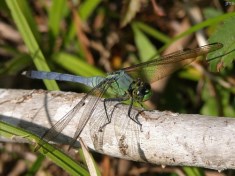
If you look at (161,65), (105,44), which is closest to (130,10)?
(161,65)

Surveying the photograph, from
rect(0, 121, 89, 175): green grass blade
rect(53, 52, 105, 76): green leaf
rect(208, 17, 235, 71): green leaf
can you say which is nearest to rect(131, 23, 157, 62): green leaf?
rect(53, 52, 105, 76): green leaf

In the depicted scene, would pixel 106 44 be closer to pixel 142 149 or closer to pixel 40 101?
pixel 40 101

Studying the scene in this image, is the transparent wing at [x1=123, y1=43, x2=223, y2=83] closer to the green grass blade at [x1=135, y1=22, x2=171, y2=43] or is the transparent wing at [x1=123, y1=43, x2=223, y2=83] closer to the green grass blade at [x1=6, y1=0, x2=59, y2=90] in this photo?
the green grass blade at [x1=6, y1=0, x2=59, y2=90]

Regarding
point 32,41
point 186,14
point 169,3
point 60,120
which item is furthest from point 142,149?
point 169,3

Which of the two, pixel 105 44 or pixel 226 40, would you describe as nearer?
pixel 226 40

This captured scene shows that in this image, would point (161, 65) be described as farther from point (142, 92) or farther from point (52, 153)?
point (52, 153)

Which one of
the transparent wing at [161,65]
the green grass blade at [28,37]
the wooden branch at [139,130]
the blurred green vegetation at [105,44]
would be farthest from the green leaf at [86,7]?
the wooden branch at [139,130]
